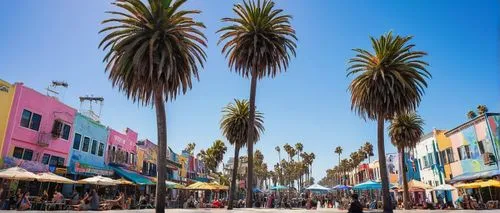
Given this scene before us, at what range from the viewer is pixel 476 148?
4131 cm

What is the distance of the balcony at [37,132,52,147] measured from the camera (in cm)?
3117

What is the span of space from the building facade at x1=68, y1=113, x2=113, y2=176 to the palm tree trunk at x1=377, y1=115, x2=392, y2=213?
2877cm

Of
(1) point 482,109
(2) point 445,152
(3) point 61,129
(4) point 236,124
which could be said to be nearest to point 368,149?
(1) point 482,109

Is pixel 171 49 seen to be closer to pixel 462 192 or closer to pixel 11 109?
pixel 11 109

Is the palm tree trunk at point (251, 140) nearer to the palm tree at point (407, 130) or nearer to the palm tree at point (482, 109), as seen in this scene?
the palm tree at point (407, 130)

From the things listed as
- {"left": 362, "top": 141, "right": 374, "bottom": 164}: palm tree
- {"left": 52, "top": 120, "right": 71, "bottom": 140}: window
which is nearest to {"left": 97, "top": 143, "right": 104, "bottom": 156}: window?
{"left": 52, "top": 120, "right": 71, "bottom": 140}: window

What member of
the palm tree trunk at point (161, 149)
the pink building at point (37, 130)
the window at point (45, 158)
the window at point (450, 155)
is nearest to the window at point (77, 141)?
the pink building at point (37, 130)

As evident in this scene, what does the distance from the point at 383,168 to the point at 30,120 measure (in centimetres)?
2953

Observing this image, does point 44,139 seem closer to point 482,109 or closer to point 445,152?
point 445,152

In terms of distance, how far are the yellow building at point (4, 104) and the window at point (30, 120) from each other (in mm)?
1566

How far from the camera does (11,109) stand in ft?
93.1

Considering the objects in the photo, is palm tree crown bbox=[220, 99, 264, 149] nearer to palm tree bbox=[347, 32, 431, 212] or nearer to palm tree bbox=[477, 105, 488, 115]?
palm tree bbox=[347, 32, 431, 212]

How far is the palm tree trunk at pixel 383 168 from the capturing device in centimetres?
2861

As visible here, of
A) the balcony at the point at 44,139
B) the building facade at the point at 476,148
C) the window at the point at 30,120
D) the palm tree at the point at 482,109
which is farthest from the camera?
the palm tree at the point at 482,109
